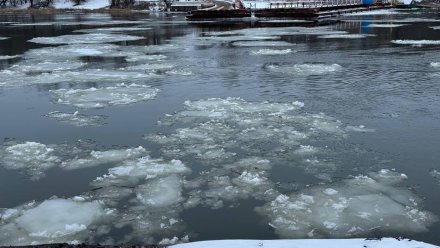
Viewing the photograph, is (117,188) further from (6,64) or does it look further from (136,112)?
(6,64)

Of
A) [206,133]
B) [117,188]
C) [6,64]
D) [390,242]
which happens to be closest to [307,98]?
[206,133]

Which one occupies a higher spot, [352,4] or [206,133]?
[352,4]

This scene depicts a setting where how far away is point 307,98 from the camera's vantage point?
11844 millimetres

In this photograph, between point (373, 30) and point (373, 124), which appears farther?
point (373, 30)

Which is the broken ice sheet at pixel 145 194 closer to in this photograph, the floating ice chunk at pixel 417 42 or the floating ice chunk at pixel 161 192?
the floating ice chunk at pixel 161 192

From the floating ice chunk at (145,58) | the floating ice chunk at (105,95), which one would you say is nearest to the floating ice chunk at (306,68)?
the floating ice chunk at (105,95)

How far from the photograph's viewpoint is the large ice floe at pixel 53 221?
5590 mm

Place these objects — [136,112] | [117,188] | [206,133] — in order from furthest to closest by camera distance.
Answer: [136,112]
[206,133]
[117,188]

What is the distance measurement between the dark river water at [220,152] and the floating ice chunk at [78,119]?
0.04 metres

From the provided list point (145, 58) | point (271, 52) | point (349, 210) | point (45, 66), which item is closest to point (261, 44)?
point (271, 52)

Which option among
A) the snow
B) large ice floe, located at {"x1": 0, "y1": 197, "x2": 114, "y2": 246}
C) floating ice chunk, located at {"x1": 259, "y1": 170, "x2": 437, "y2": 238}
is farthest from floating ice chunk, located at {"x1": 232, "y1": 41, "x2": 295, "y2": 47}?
the snow

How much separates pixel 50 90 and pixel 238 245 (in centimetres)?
998

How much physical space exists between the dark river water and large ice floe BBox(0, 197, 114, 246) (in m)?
0.02

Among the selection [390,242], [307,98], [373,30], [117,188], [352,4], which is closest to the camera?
[390,242]
